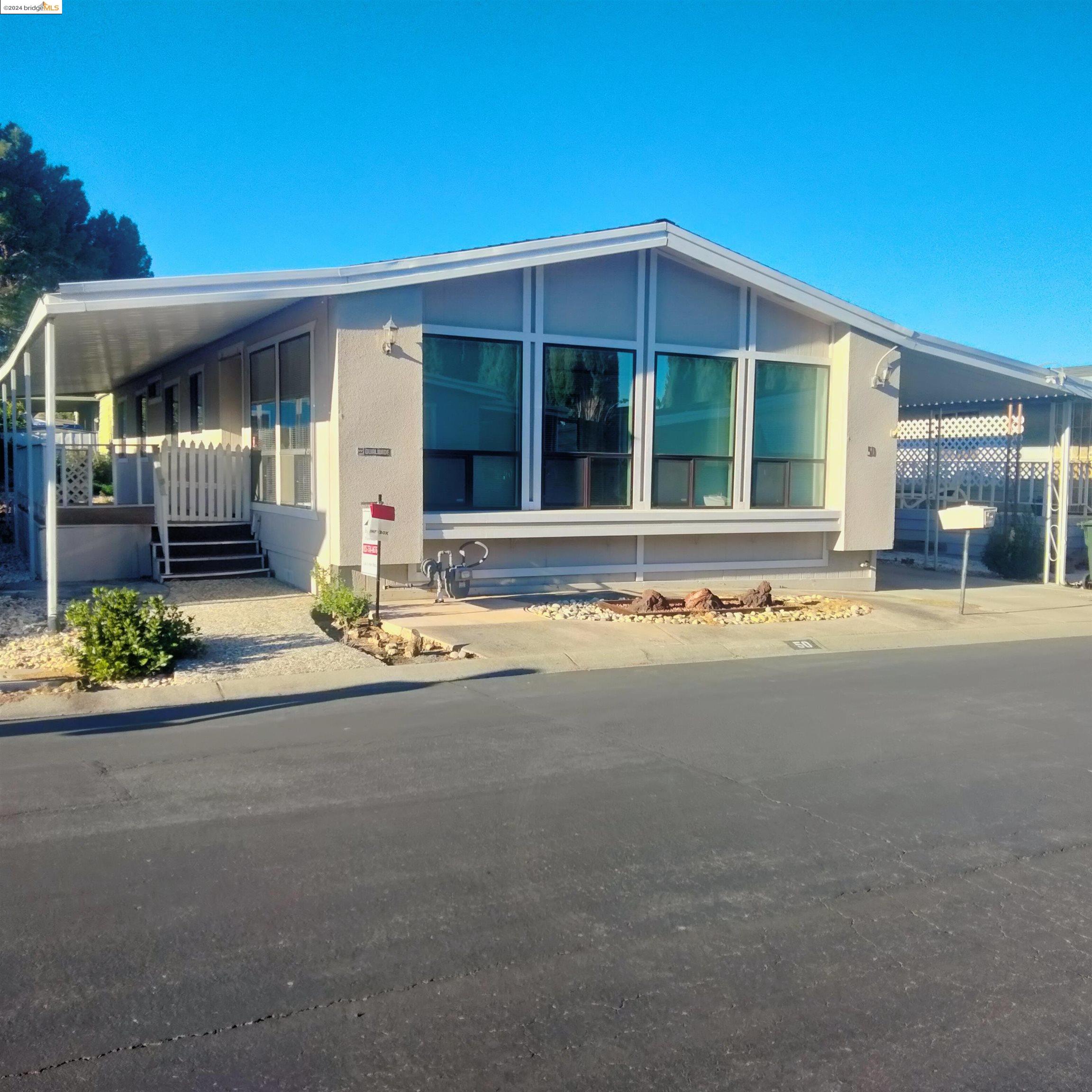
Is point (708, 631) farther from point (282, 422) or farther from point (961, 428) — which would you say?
point (961, 428)

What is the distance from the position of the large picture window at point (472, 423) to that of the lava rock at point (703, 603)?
2.65 m

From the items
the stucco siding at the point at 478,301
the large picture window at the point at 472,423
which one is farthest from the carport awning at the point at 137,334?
the large picture window at the point at 472,423

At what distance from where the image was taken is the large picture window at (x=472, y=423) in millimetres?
13406

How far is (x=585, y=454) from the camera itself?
14.4 metres

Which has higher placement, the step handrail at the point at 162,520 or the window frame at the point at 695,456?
the window frame at the point at 695,456

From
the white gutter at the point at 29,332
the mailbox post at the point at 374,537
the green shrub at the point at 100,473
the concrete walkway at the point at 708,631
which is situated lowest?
the concrete walkway at the point at 708,631

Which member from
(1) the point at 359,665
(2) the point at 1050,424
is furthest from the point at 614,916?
(2) the point at 1050,424

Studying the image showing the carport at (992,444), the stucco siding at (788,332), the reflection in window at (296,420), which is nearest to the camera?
the reflection in window at (296,420)

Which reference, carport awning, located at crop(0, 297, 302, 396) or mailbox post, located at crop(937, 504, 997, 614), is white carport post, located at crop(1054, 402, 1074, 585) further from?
carport awning, located at crop(0, 297, 302, 396)

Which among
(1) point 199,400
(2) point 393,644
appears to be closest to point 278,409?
(1) point 199,400

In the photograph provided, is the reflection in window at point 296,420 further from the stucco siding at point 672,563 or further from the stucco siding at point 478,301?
the stucco siding at point 672,563

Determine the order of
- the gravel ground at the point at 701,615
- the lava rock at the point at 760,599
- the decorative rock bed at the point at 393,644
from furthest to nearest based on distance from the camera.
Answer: the lava rock at the point at 760,599 → the gravel ground at the point at 701,615 → the decorative rock bed at the point at 393,644

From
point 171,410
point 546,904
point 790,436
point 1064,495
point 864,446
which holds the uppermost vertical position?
→ point 171,410

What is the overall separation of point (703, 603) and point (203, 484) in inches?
286
